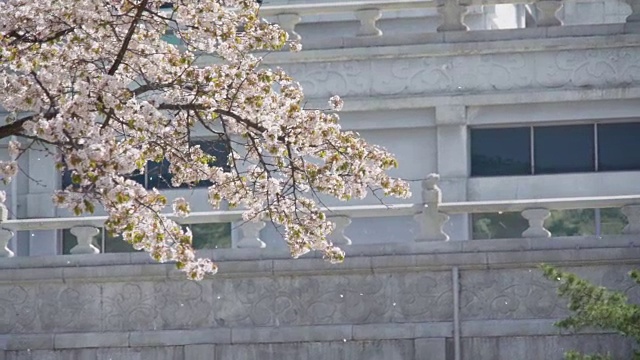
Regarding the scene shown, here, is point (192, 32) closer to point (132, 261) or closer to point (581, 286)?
point (581, 286)

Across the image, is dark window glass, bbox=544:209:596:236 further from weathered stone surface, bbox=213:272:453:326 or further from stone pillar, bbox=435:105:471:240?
weathered stone surface, bbox=213:272:453:326

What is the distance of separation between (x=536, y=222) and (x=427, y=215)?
4.14 ft

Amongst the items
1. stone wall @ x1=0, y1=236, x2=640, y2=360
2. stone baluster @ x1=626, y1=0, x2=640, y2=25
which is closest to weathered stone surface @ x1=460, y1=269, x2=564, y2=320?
stone wall @ x1=0, y1=236, x2=640, y2=360

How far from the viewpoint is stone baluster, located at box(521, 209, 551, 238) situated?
74.2 ft

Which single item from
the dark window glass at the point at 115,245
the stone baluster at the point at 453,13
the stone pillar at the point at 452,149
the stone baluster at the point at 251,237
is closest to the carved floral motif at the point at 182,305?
the stone baluster at the point at 251,237

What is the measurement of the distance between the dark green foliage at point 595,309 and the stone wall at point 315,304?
2.10 metres

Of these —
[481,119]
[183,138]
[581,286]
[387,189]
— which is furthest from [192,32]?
[481,119]

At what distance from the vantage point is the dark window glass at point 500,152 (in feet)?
86.9

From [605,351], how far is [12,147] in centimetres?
904

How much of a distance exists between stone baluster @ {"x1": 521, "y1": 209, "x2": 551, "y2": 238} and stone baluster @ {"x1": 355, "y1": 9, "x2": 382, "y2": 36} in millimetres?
4982

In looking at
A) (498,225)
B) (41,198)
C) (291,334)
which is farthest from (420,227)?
(41,198)

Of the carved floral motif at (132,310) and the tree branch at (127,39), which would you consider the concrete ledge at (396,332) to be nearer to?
the carved floral motif at (132,310)

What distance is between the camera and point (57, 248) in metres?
27.1

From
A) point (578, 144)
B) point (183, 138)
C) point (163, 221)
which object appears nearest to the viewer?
point (163, 221)
